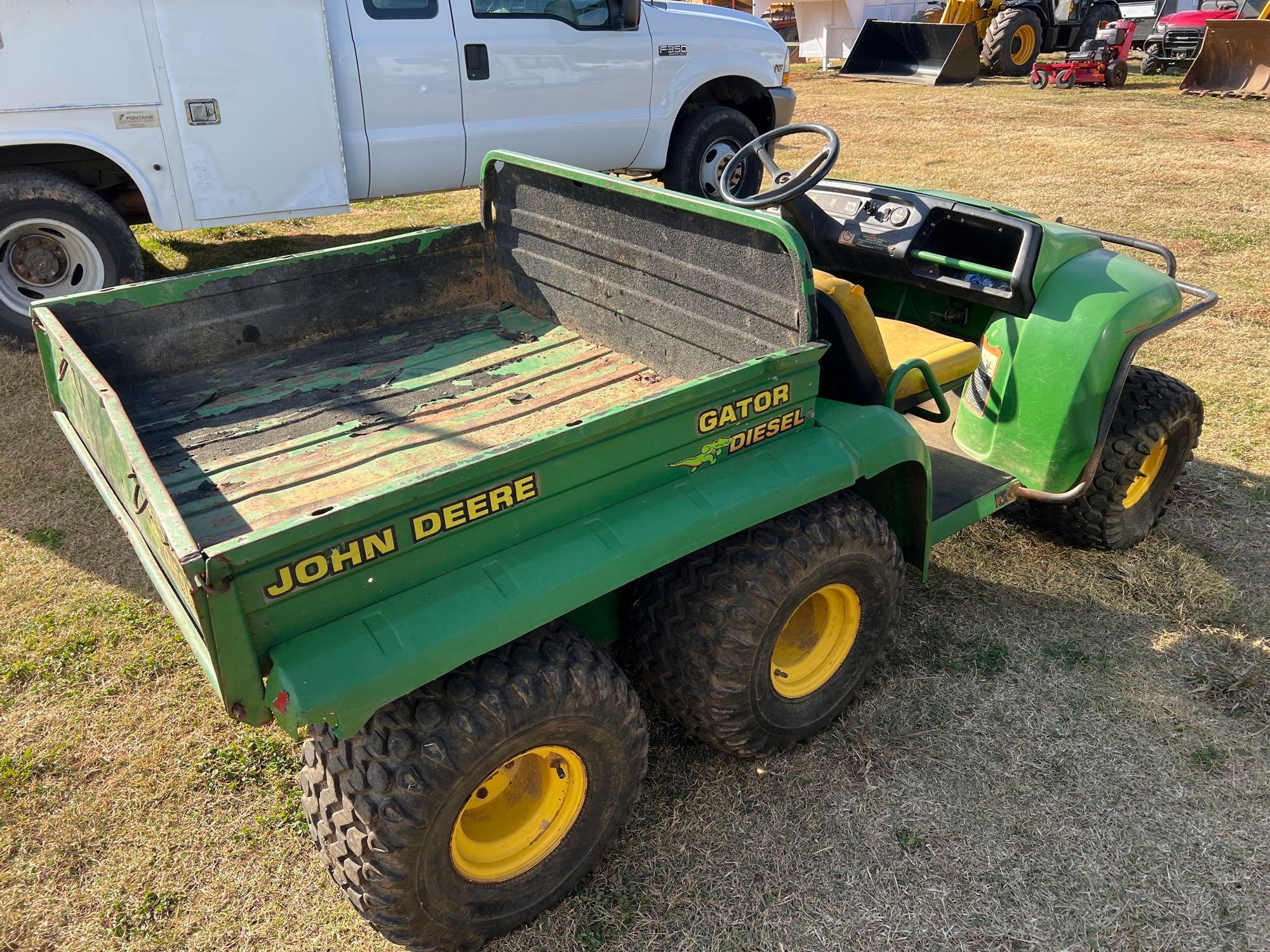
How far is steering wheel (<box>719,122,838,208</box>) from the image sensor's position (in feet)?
10.1

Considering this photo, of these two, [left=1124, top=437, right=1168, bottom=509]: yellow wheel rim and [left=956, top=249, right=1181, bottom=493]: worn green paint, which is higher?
[left=956, top=249, right=1181, bottom=493]: worn green paint

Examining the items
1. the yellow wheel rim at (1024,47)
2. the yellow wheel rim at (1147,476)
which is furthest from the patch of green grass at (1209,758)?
the yellow wheel rim at (1024,47)

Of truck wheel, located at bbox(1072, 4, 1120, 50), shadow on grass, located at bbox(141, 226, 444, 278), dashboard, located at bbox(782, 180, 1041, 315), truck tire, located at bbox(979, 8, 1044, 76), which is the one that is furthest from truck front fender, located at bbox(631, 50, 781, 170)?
truck wheel, located at bbox(1072, 4, 1120, 50)

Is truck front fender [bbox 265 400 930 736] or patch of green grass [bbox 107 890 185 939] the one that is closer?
truck front fender [bbox 265 400 930 736]

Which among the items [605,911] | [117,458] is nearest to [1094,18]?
[605,911]

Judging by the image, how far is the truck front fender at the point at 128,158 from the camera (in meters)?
4.92

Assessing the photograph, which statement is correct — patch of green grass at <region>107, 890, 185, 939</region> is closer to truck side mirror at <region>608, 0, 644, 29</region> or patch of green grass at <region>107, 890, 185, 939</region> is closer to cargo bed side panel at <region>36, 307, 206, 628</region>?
cargo bed side panel at <region>36, 307, 206, 628</region>

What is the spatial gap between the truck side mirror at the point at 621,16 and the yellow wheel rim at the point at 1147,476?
458 cm

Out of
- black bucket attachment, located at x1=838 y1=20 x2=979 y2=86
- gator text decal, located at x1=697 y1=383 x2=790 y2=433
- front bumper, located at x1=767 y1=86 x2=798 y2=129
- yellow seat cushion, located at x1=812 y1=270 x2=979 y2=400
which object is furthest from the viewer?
black bucket attachment, located at x1=838 y1=20 x2=979 y2=86

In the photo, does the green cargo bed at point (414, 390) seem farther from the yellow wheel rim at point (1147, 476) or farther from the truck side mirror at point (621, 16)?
the truck side mirror at point (621, 16)

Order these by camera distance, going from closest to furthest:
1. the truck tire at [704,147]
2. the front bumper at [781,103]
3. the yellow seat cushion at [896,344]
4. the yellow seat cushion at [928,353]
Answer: the yellow seat cushion at [896,344] < the yellow seat cushion at [928,353] < the truck tire at [704,147] < the front bumper at [781,103]

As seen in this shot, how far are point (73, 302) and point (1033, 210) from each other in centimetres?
740

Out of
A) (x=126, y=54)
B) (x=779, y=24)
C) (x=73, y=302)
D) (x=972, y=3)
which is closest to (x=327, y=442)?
(x=73, y=302)

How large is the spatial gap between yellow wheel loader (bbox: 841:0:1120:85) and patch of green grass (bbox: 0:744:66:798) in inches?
627
